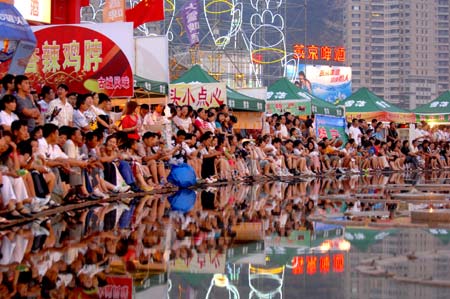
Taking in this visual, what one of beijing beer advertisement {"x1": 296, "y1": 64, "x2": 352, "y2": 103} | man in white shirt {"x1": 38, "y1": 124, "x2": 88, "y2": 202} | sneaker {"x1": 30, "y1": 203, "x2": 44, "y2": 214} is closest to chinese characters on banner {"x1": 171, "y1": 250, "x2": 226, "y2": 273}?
sneaker {"x1": 30, "y1": 203, "x2": 44, "y2": 214}

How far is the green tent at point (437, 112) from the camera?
1668 inches

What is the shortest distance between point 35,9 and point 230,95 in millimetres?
5853

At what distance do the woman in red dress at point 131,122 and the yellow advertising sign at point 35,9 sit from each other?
8.68 m

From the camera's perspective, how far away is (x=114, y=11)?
26.2 m

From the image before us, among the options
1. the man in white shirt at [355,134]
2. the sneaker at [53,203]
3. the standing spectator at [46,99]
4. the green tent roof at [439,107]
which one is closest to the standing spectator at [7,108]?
the sneaker at [53,203]

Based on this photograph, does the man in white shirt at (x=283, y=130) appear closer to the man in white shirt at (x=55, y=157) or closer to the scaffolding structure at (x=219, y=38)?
the man in white shirt at (x=55, y=157)

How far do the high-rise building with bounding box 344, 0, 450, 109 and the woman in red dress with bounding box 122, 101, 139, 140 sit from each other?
4712 inches

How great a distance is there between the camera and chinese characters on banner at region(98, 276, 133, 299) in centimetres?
616

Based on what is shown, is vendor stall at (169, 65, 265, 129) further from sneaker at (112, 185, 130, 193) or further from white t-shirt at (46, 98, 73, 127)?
white t-shirt at (46, 98, 73, 127)

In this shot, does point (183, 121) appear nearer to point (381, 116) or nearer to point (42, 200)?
point (42, 200)

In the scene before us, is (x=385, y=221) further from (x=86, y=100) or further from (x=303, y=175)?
(x=303, y=175)

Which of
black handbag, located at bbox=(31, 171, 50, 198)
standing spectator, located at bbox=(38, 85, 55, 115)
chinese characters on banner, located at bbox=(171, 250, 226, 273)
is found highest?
standing spectator, located at bbox=(38, 85, 55, 115)

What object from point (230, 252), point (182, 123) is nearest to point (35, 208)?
point (230, 252)

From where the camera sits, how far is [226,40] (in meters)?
52.1
